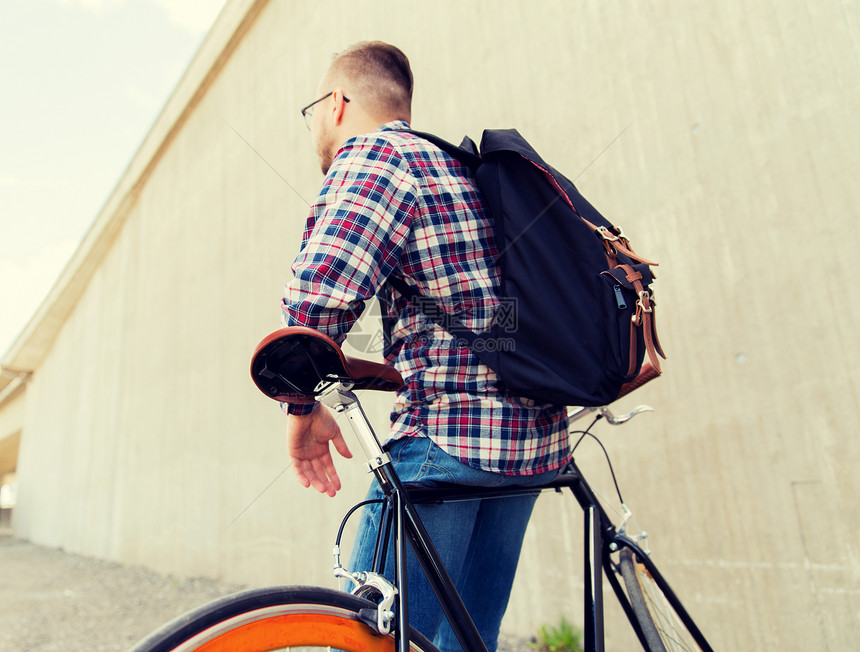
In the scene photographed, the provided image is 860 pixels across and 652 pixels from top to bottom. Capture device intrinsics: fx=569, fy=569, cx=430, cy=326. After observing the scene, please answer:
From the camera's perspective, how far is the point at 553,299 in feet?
2.81

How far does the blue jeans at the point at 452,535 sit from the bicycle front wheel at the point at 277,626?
0.39 feet

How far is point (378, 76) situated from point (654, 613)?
3.89 ft

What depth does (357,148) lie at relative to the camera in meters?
0.88

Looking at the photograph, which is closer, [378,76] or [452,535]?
[452,535]

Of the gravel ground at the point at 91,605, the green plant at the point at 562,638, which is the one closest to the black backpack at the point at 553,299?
the green plant at the point at 562,638

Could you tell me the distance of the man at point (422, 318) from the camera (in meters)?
0.79

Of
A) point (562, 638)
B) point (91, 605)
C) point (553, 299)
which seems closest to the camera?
point (553, 299)

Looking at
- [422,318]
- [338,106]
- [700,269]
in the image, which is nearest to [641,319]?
[422,318]

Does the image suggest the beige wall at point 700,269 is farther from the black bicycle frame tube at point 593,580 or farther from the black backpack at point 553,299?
the black backpack at point 553,299

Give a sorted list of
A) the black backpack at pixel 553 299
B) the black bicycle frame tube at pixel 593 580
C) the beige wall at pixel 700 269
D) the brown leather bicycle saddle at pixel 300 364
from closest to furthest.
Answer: the brown leather bicycle saddle at pixel 300 364 → the black backpack at pixel 553 299 → the black bicycle frame tube at pixel 593 580 → the beige wall at pixel 700 269

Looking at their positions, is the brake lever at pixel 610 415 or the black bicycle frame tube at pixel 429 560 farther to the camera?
the brake lever at pixel 610 415

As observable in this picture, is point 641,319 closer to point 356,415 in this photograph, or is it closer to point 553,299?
point 553,299

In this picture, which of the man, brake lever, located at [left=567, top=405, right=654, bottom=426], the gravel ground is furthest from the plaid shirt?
the gravel ground

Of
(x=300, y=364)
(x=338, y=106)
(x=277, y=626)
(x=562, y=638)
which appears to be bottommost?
(x=562, y=638)
